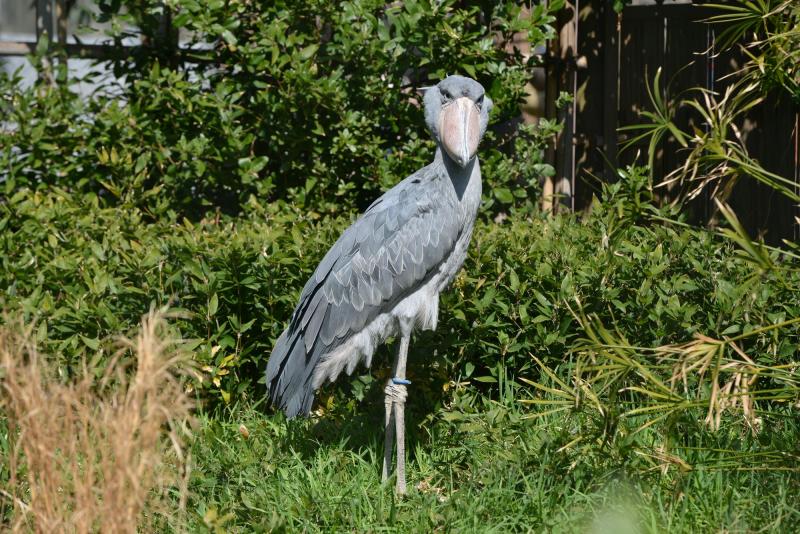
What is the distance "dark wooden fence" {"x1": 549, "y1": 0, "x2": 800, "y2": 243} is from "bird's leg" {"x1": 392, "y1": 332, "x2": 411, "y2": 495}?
8.55ft

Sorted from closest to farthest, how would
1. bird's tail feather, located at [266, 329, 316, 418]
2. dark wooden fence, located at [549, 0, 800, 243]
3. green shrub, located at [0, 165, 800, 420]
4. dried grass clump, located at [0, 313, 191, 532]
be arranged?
dried grass clump, located at [0, 313, 191, 532] < bird's tail feather, located at [266, 329, 316, 418] < green shrub, located at [0, 165, 800, 420] < dark wooden fence, located at [549, 0, 800, 243]

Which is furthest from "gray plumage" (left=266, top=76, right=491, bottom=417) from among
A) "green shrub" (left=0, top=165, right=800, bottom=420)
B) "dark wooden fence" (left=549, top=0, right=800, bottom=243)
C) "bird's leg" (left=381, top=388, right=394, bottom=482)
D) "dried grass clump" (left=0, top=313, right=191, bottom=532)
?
"dark wooden fence" (left=549, top=0, right=800, bottom=243)

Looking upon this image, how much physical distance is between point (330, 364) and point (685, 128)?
3434 millimetres

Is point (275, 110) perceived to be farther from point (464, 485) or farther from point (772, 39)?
point (772, 39)

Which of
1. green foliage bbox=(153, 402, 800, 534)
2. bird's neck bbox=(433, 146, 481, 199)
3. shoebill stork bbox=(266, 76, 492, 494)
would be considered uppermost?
bird's neck bbox=(433, 146, 481, 199)

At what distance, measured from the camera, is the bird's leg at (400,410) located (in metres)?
3.64

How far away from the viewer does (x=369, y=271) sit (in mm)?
3727

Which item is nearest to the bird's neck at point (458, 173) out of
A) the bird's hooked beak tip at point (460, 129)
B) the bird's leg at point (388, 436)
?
the bird's hooked beak tip at point (460, 129)

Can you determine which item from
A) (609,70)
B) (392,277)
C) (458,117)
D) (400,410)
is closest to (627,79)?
(609,70)

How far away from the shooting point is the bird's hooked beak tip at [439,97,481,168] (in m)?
3.48

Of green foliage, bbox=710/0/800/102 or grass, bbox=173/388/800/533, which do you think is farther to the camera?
green foliage, bbox=710/0/800/102

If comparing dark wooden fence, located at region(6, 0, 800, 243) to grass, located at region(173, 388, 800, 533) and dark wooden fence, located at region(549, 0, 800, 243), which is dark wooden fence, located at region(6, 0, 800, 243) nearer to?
Result: dark wooden fence, located at region(549, 0, 800, 243)

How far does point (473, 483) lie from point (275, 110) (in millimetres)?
2834

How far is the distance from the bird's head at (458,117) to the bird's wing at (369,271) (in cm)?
21
